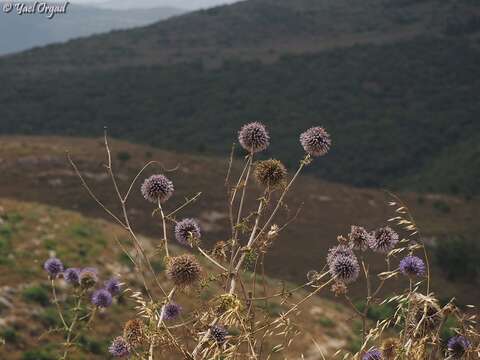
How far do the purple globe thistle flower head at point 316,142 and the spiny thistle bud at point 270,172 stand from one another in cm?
27

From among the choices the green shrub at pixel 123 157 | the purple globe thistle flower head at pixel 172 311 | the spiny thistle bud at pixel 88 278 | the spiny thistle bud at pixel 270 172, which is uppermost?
the spiny thistle bud at pixel 270 172

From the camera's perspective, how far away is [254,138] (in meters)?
3.84

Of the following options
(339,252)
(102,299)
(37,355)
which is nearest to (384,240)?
(339,252)

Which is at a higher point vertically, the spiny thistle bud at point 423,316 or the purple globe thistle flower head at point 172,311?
the spiny thistle bud at point 423,316

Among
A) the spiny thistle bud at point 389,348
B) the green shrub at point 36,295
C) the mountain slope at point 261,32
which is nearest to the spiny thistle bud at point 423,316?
the spiny thistle bud at point 389,348

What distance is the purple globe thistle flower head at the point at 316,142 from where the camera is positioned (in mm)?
3750

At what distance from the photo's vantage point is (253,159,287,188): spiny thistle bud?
138 inches

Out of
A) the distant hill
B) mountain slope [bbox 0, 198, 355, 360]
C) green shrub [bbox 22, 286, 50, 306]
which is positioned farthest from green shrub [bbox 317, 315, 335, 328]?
the distant hill

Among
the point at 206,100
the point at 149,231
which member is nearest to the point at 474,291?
the point at 149,231

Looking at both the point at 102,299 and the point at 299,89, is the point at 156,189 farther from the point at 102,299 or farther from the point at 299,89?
the point at 299,89

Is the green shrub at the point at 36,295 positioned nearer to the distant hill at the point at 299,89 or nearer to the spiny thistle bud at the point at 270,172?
the spiny thistle bud at the point at 270,172

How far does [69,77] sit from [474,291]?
64.2 m

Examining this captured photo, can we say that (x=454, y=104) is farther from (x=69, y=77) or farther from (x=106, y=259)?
(x=106, y=259)

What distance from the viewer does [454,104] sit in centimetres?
6750
